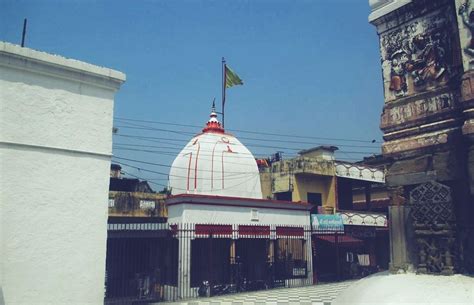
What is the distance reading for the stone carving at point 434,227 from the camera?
7.48 m

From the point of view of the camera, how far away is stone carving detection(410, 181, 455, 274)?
7480mm

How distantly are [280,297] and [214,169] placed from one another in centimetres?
838

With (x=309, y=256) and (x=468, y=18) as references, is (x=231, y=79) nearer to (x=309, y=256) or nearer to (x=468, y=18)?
(x=309, y=256)

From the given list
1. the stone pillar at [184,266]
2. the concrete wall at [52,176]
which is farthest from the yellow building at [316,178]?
the concrete wall at [52,176]

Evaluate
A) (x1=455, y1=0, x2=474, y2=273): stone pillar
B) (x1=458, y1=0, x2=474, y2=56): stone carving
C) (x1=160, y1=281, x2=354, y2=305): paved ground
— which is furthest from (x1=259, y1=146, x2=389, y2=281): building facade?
(x1=458, y1=0, x2=474, y2=56): stone carving

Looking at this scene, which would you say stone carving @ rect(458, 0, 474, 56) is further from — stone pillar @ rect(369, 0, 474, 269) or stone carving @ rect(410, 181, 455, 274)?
stone carving @ rect(410, 181, 455, 274)

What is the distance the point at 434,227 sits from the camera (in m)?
7.70

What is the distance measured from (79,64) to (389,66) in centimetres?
690

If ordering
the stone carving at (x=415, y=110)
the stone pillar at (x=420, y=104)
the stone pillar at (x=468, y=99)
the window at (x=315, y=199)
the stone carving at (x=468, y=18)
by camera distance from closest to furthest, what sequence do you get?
the stone pillar at (x=468, y=99), the stone carving at (x=468, y=18), the stone pillar at (x=420, y=104), the stone carving at (x=415, y=110), the window at (x=315, y=199)

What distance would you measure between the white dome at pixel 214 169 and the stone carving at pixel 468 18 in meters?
A: 14.7

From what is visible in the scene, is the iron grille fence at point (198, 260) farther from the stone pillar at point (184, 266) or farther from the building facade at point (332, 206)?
the building facade at point (332, 206)

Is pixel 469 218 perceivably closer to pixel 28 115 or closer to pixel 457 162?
pixel 457 162

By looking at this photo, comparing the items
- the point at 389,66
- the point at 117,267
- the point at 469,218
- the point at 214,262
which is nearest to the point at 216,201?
the point at 214,262

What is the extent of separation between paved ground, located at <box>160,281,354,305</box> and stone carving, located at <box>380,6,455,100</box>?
724cm
